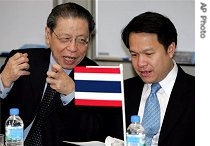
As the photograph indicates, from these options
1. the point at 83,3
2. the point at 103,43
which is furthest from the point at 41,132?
the point at 83,3

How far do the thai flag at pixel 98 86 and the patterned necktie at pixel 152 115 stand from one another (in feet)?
1.01

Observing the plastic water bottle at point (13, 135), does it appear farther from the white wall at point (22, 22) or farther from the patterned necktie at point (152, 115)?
the white wall at point (22, 22)

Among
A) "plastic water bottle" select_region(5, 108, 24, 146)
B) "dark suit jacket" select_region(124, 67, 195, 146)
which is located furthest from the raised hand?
"dark suit jacket" select_region(124, 67, 195, 146)

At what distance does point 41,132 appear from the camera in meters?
2.26

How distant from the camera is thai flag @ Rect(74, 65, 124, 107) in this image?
1880 mm

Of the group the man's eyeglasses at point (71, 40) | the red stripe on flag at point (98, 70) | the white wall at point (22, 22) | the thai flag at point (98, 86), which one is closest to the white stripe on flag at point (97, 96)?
the thai flag at point (98, 86)

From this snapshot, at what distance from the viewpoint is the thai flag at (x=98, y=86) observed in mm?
1880

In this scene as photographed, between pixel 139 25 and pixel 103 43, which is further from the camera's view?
pixel 103 43

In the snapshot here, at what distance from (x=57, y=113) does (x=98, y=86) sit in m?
0.33
